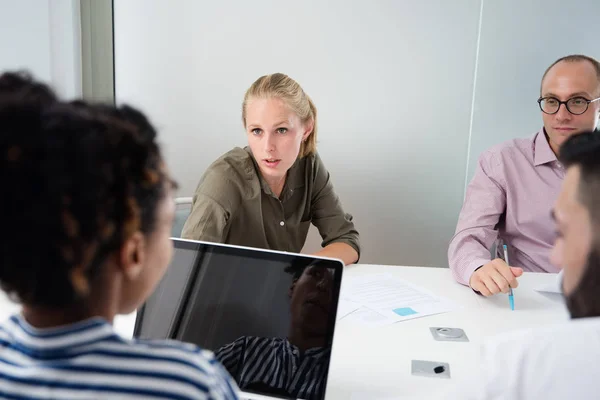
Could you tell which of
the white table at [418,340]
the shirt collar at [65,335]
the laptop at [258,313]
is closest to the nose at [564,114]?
the white table at [418,340]

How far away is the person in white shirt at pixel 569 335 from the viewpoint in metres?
0.64

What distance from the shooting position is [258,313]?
0.95 m

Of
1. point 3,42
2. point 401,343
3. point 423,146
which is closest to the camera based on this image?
point 401,343

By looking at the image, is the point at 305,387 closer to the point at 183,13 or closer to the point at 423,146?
the point at 423,146

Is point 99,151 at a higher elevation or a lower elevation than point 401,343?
higher

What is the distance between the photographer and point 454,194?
2.44 metres

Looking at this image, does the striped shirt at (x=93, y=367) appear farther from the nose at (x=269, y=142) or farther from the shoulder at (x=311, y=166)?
the shoulder at (x=311, y=166)

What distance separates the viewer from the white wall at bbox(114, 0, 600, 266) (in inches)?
89.0

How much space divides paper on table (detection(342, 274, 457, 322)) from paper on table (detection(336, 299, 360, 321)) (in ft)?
0.07

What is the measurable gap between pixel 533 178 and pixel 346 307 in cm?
99

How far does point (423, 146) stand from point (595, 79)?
79 centimetres

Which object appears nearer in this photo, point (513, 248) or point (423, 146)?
point (513, 248)

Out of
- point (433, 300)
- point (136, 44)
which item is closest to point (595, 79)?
point (433, 300)

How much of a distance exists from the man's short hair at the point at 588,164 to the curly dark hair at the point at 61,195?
1.94 feet
